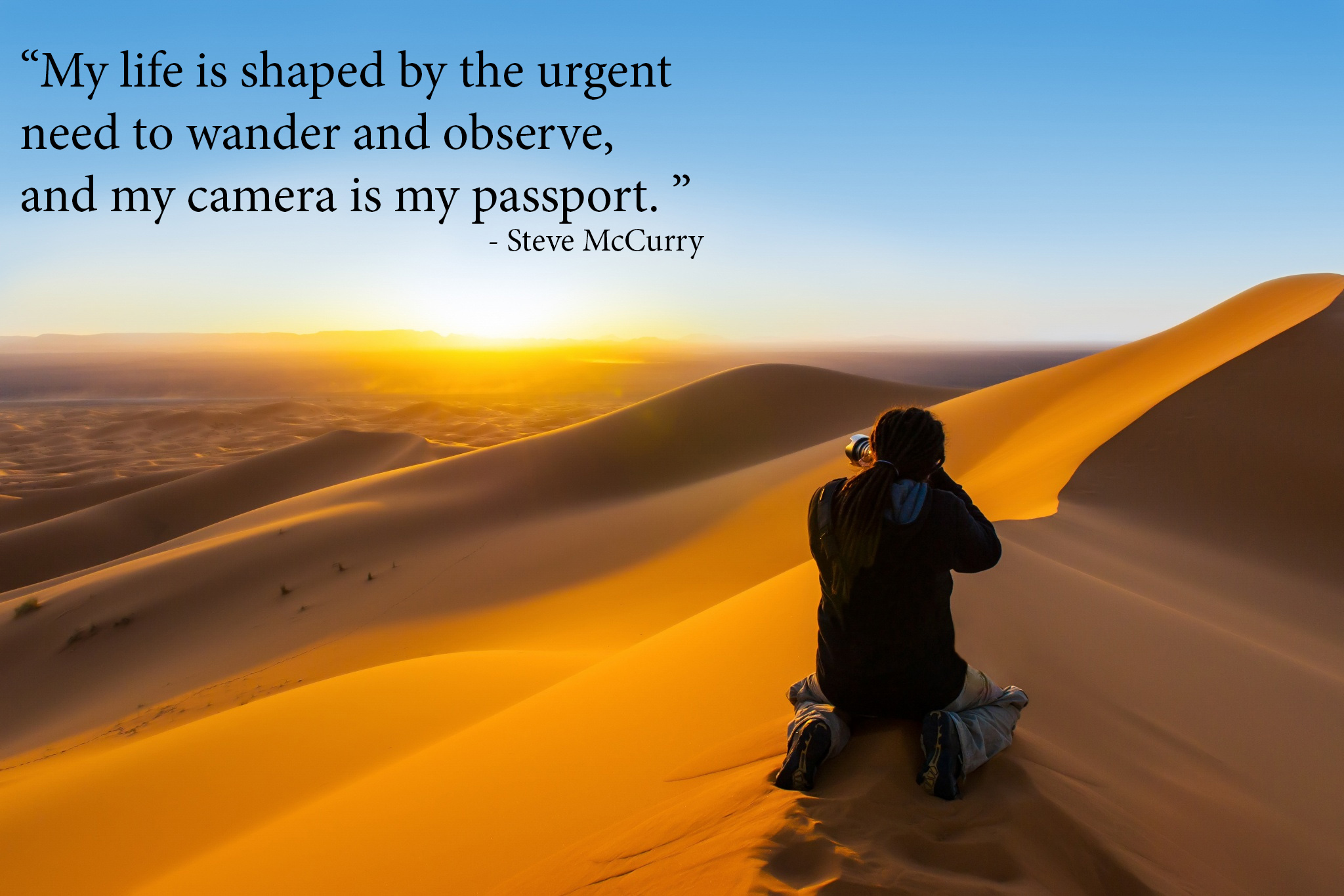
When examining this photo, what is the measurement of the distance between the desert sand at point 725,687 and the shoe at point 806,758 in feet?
0.21

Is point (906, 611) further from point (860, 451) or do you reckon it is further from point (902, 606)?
point (860, 451)

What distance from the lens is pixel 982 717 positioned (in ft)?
7.76

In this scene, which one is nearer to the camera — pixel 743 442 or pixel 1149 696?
pixel 1149 696

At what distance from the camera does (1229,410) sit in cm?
759

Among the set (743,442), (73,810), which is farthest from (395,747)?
(743,442)

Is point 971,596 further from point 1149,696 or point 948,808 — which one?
point 948,808

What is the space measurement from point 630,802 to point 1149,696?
2.29 m

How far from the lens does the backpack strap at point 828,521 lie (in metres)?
2.31

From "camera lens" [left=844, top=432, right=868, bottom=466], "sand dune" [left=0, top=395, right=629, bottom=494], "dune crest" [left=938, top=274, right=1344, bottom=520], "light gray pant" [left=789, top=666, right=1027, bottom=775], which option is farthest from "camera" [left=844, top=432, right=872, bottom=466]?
"sand dune" [left=0, top=395, right=629, bottom=494]

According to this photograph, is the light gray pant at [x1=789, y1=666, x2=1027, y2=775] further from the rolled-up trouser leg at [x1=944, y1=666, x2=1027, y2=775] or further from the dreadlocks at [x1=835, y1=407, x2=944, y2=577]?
the dreadlocks at [x1=835, y1=407, x2=944, y2=577]

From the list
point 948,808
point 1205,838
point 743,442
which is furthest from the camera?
point 743,442

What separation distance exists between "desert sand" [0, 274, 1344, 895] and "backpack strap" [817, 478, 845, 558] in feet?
2.06

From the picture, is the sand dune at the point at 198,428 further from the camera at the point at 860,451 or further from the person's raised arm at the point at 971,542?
the person's raised arm at the point at 971,542

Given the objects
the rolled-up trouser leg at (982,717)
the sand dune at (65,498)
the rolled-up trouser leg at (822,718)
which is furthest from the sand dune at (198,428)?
the rolled-up trouser leg at (982,717)
